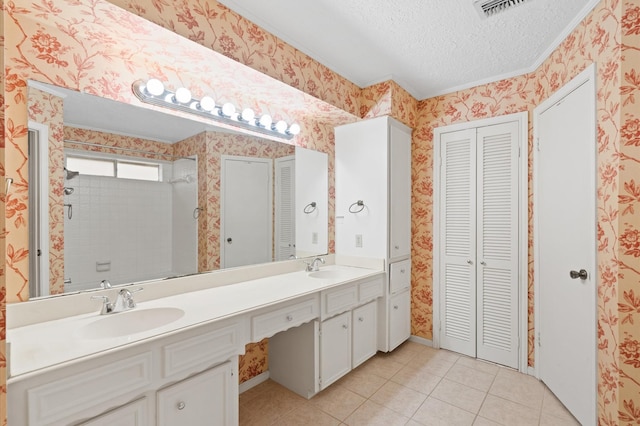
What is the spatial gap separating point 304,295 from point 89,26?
1.70m

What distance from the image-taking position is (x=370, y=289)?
8.00 ft

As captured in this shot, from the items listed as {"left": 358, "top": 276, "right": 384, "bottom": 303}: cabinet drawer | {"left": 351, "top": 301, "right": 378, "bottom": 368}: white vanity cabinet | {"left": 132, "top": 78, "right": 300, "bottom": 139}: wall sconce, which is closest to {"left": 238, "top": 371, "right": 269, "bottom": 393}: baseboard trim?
{"left": 351, "top": 301, "right": 378, "bottom": 368}: white vanity cabinet

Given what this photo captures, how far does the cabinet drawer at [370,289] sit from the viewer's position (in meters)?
2.35

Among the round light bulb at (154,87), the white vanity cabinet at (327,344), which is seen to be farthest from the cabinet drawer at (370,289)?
the round light bulb at (154,87)

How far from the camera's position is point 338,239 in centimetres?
285

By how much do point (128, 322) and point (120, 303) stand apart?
100 millimetres

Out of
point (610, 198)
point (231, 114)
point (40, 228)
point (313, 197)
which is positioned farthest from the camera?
point (313, 197)

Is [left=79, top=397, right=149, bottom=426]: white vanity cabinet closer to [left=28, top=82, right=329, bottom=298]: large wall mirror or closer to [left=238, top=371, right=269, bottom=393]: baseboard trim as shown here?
[left=28, top=82, right=329, bottom=298]: large wall mirror

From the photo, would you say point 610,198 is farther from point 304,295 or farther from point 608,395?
point 304,295

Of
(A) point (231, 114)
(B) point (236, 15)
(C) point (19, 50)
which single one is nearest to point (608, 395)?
(A) point (231, 114)

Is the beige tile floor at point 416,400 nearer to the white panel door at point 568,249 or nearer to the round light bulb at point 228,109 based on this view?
the white panel door at point 568,249

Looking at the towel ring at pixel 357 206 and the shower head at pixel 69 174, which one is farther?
the towel ring at pixel 357 206

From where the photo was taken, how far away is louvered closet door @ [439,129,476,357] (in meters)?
2.67

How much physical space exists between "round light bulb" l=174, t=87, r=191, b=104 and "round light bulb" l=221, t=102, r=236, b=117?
0.79 feet
